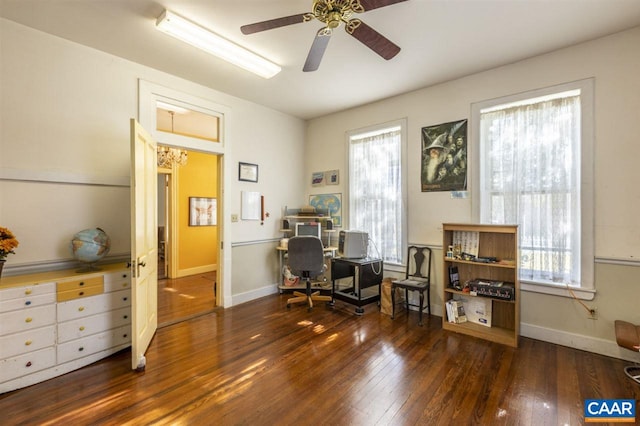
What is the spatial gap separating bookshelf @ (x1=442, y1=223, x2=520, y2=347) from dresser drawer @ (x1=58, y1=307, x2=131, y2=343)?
11.0 ft

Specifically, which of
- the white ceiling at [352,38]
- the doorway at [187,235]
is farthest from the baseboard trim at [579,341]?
the doorway at [187,235]

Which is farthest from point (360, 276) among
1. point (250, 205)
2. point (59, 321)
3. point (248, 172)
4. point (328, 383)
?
point (59, 321)

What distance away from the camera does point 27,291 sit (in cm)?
216

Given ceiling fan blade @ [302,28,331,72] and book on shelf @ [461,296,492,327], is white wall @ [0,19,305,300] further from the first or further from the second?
book on shelf @ [461,296,492,327]

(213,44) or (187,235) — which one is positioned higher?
(213,44)

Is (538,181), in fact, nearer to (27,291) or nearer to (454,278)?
(454,278)

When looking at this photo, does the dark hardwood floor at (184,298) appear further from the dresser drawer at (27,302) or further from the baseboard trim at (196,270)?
the dresser drawer at (27,302)

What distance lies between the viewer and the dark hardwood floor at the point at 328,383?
6.05ft

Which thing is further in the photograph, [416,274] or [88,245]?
[416,274]

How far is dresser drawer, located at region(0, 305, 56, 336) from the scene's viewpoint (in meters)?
2.06

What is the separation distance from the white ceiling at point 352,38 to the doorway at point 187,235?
2.19 m

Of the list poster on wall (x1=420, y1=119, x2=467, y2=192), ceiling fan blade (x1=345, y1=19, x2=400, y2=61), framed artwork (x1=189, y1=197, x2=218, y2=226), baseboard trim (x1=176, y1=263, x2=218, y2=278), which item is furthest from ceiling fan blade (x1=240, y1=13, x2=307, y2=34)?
baseboard trim (x1=176, y1=263, x2=218, y2=278)

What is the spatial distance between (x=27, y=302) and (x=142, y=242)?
0.86 meters

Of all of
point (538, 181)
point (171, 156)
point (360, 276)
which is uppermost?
point (171, 156)
